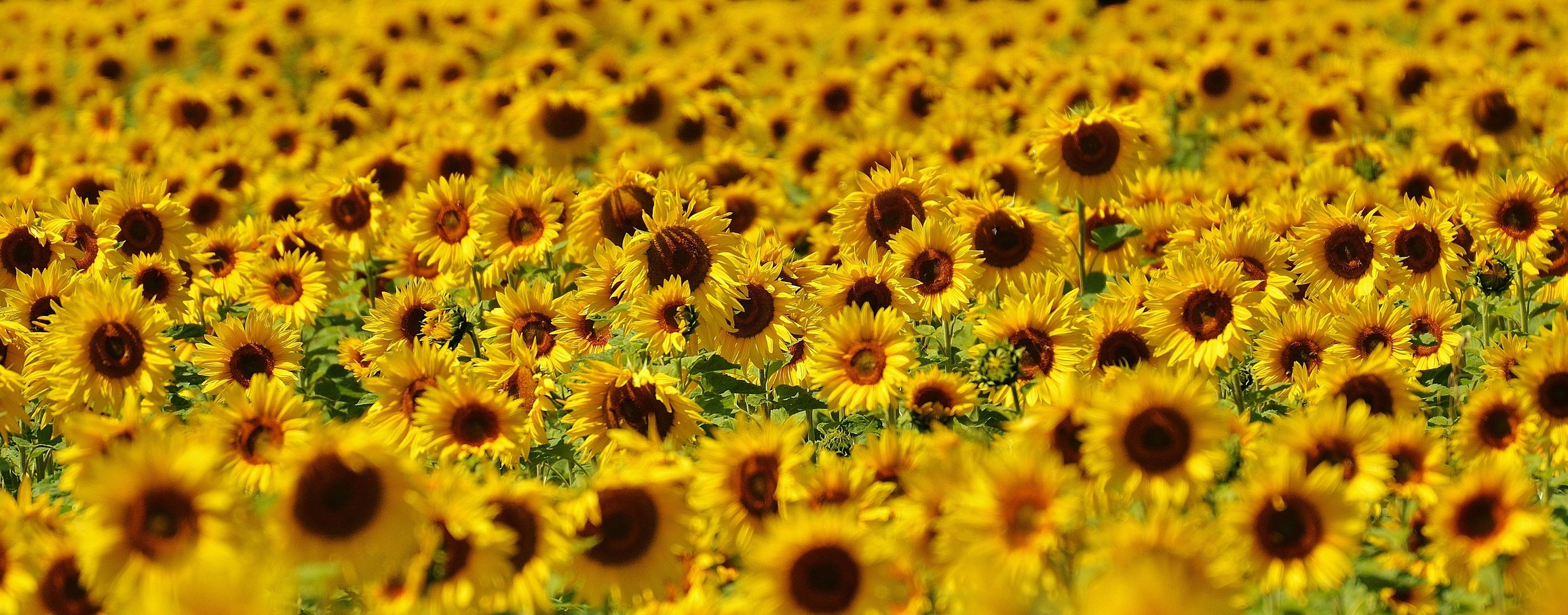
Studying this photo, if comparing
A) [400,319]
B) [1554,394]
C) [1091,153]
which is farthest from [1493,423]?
[400,319]

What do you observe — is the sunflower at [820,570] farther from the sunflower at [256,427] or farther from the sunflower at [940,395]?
the sunflower at [256,427]

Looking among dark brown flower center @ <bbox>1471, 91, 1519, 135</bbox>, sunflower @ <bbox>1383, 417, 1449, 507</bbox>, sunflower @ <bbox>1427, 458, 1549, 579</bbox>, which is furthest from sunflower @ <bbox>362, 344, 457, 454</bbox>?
dark brown flower center @ <bbox>1471, 91, 1519, 135</bbox>

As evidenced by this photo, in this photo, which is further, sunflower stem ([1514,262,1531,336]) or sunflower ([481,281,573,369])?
sunflower stem ([1514,262,1531,336])

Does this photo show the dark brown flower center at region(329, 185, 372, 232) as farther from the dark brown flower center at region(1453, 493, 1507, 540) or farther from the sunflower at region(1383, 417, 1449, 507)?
the dark brown flower center at region(1453, 493, 1507, 540)

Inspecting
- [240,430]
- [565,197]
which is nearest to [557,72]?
[565,197]

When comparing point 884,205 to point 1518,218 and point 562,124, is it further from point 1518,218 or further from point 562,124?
point 562,124

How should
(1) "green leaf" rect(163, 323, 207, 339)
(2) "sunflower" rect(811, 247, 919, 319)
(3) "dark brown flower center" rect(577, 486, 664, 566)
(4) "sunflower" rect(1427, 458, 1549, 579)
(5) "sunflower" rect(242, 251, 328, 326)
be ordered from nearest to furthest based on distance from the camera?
(4) "sunflower" rect(1427, 458, 1549, 579), (3) "dark brown flower center" rect(577, 486, 664, 566), (2) "sunflower" rect(811, 247, 919, 319), (1) "green leaf" rect(163, 323, 207, 339), (5) "sunflower" rect(242, 251, 328, 326)
